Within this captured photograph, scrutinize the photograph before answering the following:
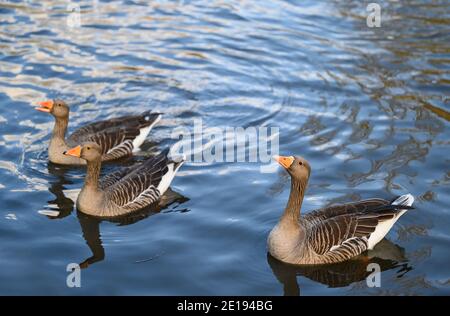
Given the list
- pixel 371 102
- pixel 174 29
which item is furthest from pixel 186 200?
pixel 174 29

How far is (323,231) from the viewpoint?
34.6 feet

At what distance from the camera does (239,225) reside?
1164 cm

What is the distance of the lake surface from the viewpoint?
34.4 ft

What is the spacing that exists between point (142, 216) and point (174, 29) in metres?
8.89

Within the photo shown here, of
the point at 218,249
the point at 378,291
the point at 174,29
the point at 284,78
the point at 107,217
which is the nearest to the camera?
the point at 378,291

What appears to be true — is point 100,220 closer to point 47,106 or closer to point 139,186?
point 139,186

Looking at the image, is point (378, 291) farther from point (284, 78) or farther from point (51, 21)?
point (51, 21)

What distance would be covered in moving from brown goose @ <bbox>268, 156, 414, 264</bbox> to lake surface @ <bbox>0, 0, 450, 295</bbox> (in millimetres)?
209

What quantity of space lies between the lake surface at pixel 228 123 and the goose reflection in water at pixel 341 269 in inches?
1.0

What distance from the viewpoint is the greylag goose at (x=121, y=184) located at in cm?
1196
